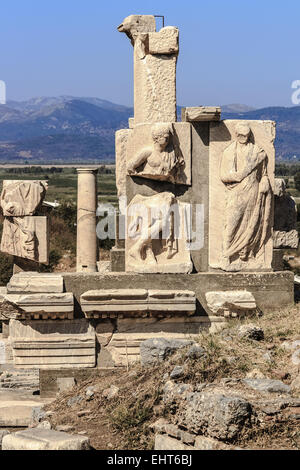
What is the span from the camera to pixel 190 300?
11.5 m

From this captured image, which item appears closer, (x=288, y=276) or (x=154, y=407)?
(x=154, y=407)

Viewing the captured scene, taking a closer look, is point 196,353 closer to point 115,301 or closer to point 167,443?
point 167,443

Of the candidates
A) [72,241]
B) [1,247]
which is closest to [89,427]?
[1,247]

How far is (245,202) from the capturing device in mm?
11797

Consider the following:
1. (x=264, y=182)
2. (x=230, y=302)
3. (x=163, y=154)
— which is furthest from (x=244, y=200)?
(x=230, y=302)

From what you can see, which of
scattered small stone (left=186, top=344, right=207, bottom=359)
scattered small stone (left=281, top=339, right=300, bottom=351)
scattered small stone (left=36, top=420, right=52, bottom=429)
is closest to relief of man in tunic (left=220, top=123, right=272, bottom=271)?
scattered small stone (left=281, top=339, right=300, bottom=351)

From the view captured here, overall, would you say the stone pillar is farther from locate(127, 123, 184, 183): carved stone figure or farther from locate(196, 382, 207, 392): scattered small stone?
locate(196, 382, 207, 392): scattered small stone

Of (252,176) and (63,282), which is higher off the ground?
(252,176)

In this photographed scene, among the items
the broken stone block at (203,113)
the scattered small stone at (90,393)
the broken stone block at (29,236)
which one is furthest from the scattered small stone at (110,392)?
the broken stone block at (29,236)

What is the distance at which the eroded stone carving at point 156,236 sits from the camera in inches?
460

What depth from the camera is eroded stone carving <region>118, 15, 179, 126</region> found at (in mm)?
12492

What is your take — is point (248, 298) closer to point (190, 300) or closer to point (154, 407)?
point (190, 300)

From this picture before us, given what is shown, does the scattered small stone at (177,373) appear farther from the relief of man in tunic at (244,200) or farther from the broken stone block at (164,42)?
the broken stone block at (164,42)

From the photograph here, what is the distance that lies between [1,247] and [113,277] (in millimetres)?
8444
